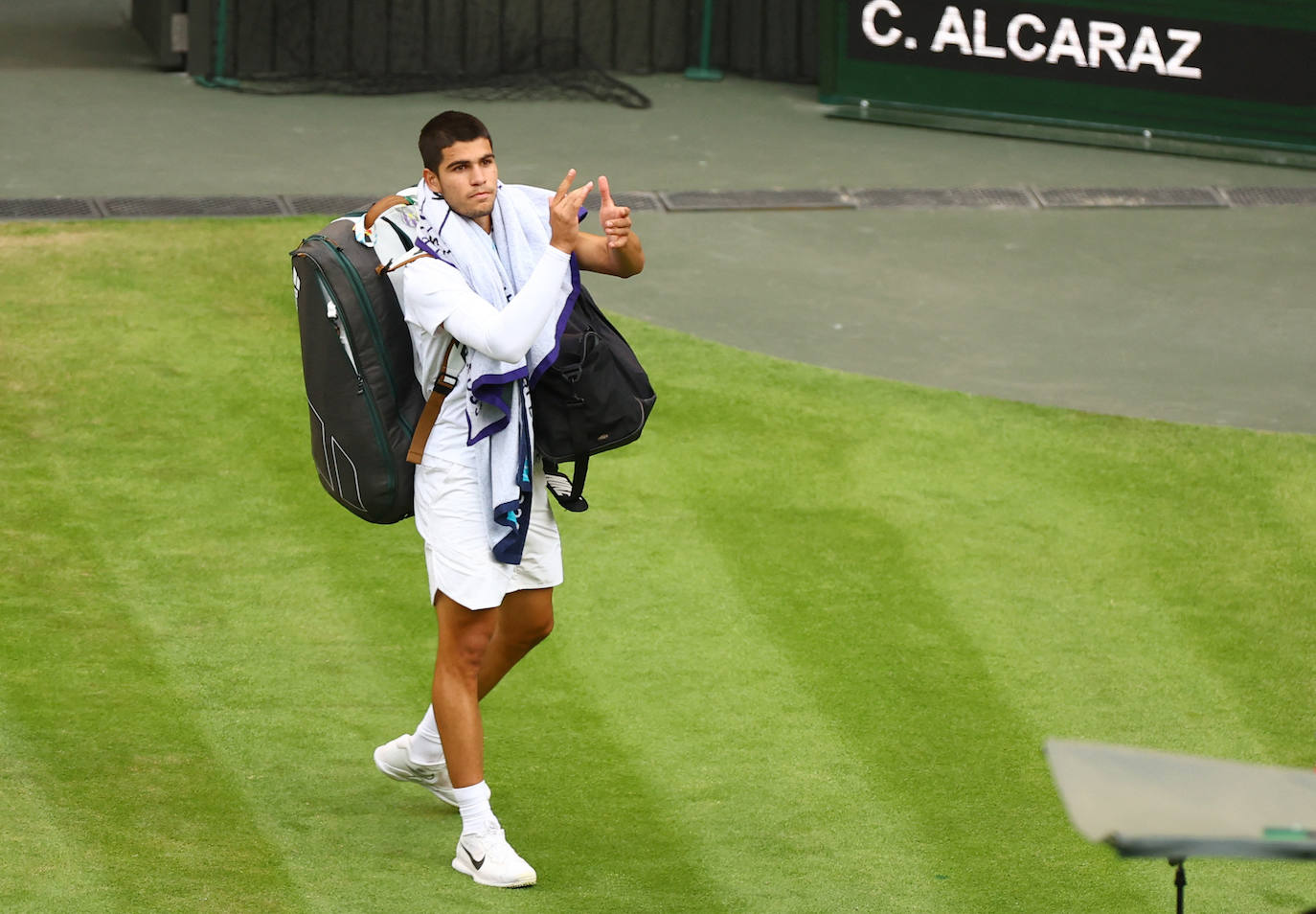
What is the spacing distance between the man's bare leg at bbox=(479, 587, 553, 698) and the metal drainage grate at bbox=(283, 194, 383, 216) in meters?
6.37

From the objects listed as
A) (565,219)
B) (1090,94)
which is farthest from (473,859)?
(1090,94)

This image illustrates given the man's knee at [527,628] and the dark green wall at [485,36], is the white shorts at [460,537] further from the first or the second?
the dark green wall at [485,36]

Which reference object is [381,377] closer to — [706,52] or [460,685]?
[460,685]

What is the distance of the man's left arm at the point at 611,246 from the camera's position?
5453mm

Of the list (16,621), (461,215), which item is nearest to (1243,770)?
(461,215)

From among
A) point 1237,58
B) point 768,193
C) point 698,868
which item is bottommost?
point 698,868

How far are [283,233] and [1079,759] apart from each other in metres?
8.68

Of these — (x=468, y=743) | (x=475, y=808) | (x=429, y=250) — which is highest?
(x=429, y=250)

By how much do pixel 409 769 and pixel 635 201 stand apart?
23.0 ft

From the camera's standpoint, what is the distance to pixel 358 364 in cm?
552

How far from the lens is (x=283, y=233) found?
11.4 meters

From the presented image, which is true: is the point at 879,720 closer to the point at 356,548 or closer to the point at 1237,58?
the point at 356,548

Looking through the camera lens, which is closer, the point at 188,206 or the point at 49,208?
the point at 49,208

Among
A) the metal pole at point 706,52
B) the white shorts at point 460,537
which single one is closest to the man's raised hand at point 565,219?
the white shorts at point 460,537
